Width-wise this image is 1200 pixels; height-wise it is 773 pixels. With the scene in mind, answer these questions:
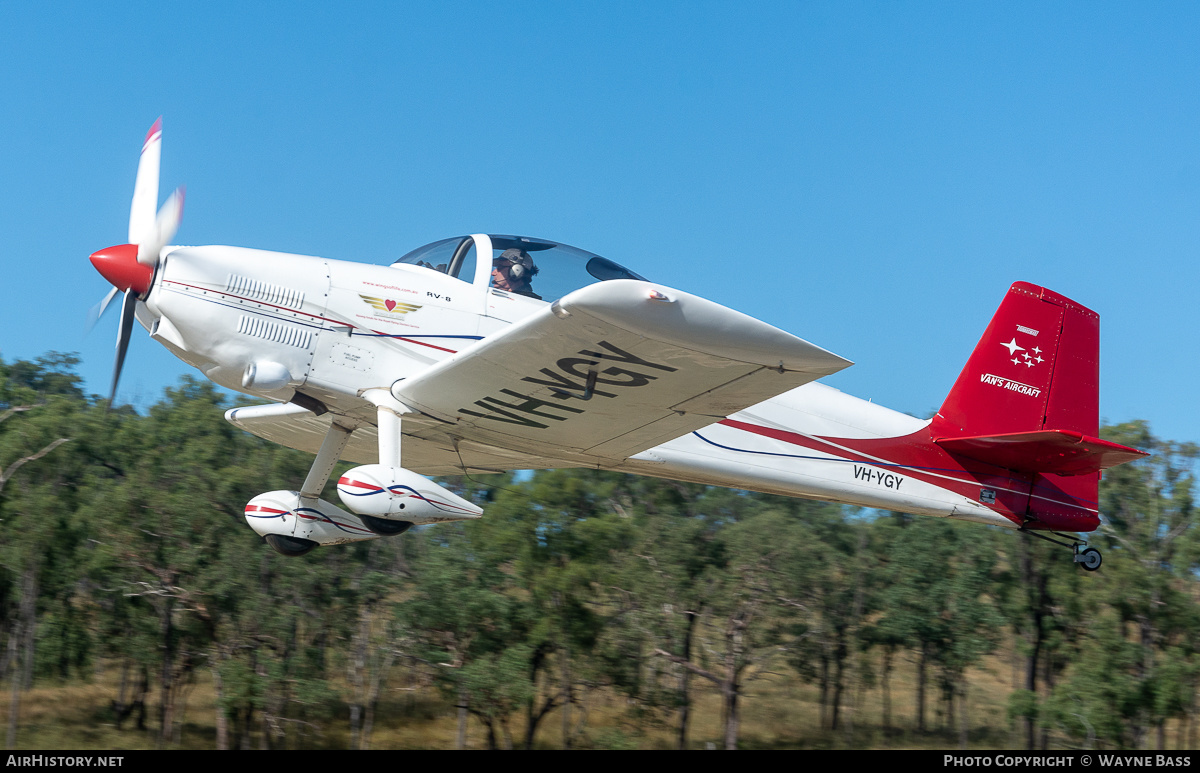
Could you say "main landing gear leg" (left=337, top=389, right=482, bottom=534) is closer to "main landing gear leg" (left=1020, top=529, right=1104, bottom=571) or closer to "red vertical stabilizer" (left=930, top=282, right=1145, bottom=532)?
"red vertical stabilizer" (left=930, top=282, right=1145, bottom=532)

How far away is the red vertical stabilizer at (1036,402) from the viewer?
30.7 ft

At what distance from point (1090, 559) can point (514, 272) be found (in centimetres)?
611

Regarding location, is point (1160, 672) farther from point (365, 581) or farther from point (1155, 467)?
point (365, 581)

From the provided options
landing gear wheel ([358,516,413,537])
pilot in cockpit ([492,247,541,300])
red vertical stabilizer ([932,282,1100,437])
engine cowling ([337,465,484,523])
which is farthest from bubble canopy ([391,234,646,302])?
red vertical stabilizer ([932,282,1100,437])

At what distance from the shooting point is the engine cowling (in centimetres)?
701

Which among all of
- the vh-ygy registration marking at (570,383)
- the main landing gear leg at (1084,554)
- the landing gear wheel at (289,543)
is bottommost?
the landing gear wheel at (289,543)

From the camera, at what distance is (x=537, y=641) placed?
26.8 metres

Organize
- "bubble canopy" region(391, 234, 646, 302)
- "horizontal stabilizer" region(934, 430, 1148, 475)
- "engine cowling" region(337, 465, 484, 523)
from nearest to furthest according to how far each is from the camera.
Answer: "engine cowling" region(337, 465, 484, 523) < "bubble canopy" region(391, 234, 646, 302) < "horizontal stabilizer" region(934, 430, 1148, 475)

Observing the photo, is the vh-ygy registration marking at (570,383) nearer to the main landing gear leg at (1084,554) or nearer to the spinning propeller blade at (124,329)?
the spinning propeller blade at (124,329)

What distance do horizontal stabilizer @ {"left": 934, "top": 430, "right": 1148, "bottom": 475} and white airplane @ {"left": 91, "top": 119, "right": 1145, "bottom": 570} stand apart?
0.02 m

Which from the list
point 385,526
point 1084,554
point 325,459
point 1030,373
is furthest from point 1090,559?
point 325,459

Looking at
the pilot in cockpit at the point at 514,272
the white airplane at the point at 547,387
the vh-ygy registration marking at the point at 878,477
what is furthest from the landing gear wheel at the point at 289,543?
the vh-ygy registration marking at the point at 878,477

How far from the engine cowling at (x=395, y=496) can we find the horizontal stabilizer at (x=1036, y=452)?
483 cm

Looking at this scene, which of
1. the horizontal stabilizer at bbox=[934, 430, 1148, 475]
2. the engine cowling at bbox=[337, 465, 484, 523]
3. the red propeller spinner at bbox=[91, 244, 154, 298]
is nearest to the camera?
the engine cowling at bbox=[337, 465, 484, 523]
